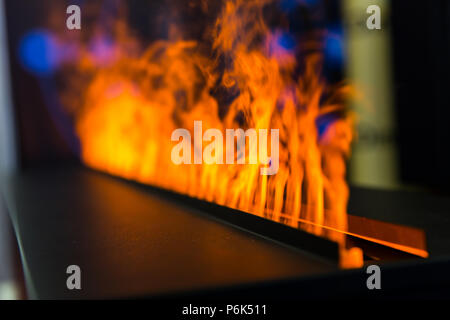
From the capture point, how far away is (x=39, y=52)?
4.11 m

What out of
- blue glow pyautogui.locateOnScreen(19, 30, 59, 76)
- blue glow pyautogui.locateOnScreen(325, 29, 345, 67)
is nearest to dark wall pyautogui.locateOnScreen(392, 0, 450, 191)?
blue glow pyautogui.locateOnScreen(325, 29, 345, 67)

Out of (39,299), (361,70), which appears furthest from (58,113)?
(39,299)

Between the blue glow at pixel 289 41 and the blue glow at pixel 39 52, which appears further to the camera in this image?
the blue glow at pixel 39 52

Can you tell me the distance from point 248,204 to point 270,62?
328 mm

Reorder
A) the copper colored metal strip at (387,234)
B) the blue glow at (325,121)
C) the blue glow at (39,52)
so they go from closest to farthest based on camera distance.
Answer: the copper colored metal strip at (387,234) → the blue glow at (325,121) → the blue glow at (39,52)

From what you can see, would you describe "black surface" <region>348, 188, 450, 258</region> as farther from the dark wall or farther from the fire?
the dark wall

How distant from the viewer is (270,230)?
3.18 feet

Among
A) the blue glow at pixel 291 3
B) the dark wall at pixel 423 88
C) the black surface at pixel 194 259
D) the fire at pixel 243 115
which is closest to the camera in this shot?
the black surface at pixel 194 259

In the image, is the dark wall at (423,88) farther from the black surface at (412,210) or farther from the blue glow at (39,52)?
the blue glow at (39,52)

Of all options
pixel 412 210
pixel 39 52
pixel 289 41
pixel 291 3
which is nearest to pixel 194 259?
pixel 412 210

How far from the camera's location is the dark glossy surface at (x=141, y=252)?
692 millimetres

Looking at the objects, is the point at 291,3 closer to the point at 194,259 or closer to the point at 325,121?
the point at 325,121

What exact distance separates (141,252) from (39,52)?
3650 mm

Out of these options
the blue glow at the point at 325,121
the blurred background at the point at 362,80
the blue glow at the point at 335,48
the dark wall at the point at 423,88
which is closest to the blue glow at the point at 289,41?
the blurred background at the point at 362,80
